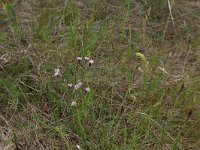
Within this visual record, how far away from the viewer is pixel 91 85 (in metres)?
2.02

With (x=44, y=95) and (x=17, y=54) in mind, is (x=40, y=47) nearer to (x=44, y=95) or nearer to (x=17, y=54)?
(x=17, y=54)

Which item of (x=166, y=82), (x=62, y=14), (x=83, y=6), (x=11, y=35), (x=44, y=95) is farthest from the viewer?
(x=83, y=6)

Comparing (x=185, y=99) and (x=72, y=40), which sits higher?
(x=72, y=40)

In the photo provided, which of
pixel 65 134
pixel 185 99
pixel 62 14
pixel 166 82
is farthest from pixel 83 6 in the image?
pixel 65 134

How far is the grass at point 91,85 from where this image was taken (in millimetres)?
1799

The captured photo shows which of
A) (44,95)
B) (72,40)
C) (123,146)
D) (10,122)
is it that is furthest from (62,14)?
(123,146)

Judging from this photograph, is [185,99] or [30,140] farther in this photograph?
[185,99]

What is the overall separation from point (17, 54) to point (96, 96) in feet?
1.62

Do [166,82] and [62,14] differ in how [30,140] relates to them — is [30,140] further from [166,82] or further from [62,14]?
[62,14]

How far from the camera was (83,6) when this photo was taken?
270 cm

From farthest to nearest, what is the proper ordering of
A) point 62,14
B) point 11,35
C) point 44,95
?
point 62,14
point 11,35
point 44,95

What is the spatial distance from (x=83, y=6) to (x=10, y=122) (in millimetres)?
1110

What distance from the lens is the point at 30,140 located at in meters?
1.78

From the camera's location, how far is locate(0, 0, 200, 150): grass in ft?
5.90
